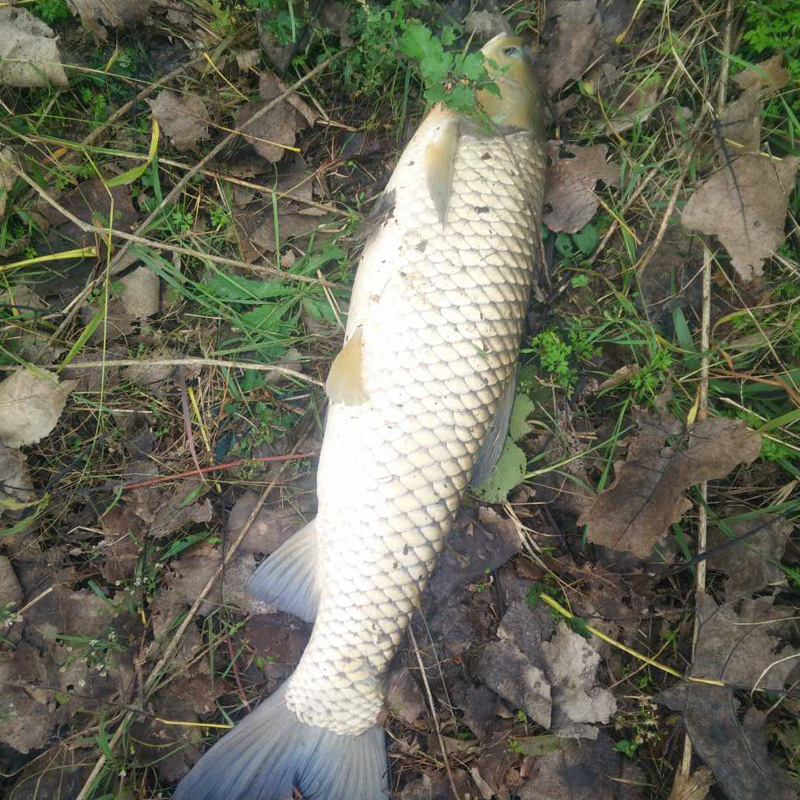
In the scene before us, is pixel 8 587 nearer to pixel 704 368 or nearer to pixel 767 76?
pixel 704 368

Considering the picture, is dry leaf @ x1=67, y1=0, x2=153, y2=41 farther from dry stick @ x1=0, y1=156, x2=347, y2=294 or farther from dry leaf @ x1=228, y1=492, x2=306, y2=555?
dry leaf @ x1=228, y1=492, x2=306, y2=555

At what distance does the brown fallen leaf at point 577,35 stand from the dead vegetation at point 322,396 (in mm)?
14

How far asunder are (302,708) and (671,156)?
2785 mm

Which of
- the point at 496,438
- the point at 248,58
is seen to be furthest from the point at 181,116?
the point at 496,438

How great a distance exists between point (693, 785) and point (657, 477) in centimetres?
125

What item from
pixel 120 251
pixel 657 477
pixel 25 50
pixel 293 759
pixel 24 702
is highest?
pixel 25 50

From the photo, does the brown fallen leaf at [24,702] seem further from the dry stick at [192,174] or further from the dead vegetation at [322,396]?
the dry stick at [192,174]

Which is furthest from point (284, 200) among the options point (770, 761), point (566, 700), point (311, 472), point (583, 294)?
point (770, 761)

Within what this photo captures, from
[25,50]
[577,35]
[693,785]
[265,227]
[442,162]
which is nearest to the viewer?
[442,162]

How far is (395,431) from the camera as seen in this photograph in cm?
199

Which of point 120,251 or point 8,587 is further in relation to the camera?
point 120,251

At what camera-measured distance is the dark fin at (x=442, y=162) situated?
2.06m

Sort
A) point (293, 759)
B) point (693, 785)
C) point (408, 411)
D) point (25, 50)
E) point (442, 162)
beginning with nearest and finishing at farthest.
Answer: point (408, 411) → point (442, 162) → point (293, 759) → point (693, 785) → point (25, 50)

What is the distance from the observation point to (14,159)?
2.47 metres
